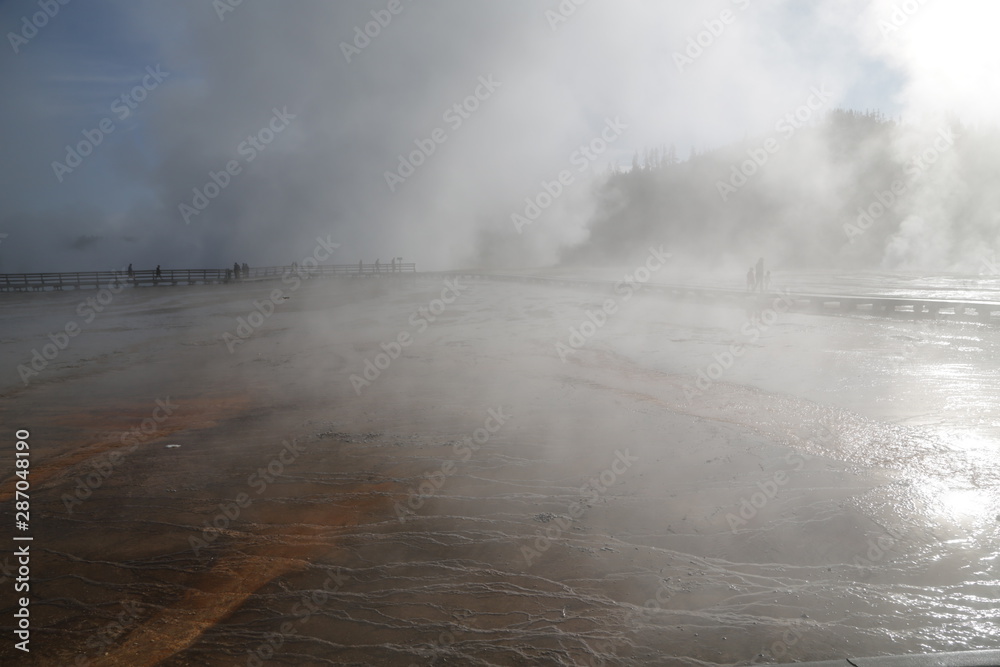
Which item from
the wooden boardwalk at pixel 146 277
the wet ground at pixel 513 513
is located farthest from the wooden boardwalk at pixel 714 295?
the wet ground at pixel 513 513

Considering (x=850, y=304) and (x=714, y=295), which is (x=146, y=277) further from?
(x=850, y=304)

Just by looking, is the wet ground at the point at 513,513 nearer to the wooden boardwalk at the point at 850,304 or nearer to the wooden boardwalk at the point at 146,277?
the wooden boardwalk at the point at 850,304

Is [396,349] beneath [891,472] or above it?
beneath

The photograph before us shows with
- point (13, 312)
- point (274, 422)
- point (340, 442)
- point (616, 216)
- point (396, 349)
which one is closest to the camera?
point (340, 442)

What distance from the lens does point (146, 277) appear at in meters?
41.5

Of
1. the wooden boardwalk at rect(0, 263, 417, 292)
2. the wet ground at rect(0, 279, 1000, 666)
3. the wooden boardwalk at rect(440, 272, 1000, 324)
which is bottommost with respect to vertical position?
the wooden boardwalk at rect(0, 263, 417, 292)

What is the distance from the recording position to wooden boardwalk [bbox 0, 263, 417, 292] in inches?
1502

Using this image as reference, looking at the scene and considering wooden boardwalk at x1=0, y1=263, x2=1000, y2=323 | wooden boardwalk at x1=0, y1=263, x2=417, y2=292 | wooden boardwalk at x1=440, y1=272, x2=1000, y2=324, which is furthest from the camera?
wooden boardwalk at x1=0, y1=263, x2=417, y2=292

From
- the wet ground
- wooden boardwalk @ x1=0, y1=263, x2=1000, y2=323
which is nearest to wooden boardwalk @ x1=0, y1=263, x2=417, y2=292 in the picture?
wooden boardwalk @ x1=0, y1=263, x2=1000, y2=323

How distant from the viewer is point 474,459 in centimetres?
636

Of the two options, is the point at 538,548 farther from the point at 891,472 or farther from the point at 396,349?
the point at 396,349

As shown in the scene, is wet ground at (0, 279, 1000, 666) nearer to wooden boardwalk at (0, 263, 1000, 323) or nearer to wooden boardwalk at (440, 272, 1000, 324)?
wooden boardwalk at (440, 272, 1000, 324)

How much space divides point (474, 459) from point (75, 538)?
11.7ft

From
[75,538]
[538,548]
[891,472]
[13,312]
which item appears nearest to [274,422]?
[75,538]
